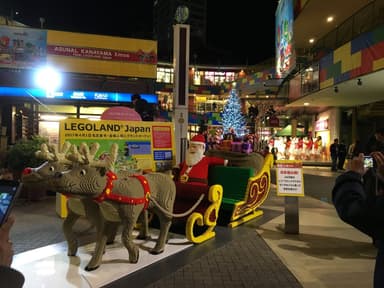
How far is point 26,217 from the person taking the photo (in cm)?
627

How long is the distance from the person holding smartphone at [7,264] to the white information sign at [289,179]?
15.9ft

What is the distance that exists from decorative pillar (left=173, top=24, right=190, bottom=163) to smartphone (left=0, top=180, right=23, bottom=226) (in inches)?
231

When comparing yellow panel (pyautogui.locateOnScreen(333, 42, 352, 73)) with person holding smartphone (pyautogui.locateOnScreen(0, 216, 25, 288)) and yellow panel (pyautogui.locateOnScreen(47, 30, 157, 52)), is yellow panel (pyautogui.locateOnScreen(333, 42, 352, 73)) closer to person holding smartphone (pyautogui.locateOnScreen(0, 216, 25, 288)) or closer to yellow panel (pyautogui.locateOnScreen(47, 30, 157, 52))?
yellow panel (pyautogui.locateOnScreen(47, 30, 157, 52))

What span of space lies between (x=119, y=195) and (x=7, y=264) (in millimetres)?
2616

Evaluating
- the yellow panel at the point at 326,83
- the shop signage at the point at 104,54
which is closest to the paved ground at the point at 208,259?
the shop signage at the point at 104,54

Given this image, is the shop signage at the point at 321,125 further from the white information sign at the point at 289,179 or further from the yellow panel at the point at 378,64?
the white information sign at the point at 289,179

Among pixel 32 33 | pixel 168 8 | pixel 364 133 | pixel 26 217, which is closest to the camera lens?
pixel 26 217

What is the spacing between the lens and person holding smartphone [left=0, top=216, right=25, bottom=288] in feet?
3.66

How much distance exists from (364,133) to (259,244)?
1783 centimetres

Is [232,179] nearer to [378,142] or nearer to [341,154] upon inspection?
[378,142]

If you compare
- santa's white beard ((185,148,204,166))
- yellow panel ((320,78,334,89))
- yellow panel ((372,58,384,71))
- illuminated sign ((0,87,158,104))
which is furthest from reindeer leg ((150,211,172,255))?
yellow panel ((320,78,334,89))

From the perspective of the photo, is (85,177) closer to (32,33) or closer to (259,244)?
(259,244)

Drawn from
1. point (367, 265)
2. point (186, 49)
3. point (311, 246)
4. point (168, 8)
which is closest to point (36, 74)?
point (186, 49)

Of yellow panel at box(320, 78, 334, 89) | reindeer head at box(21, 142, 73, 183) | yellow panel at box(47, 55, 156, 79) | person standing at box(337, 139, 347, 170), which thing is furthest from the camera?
person standing at box(337, 139, 347, 170)
